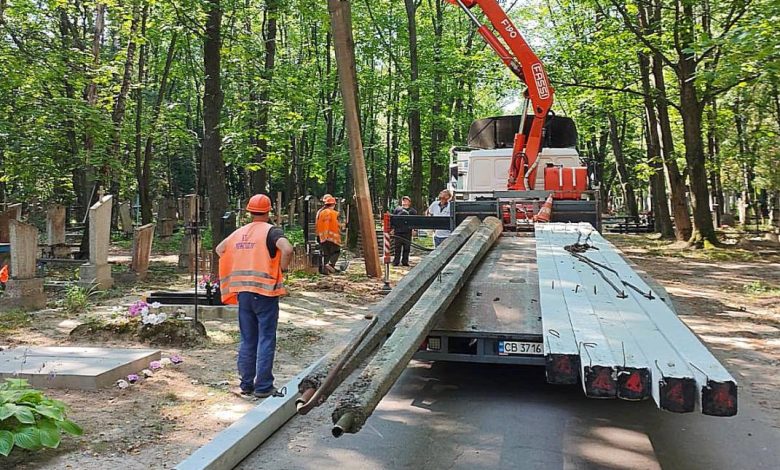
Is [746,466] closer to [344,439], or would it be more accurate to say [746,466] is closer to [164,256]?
[344,439]

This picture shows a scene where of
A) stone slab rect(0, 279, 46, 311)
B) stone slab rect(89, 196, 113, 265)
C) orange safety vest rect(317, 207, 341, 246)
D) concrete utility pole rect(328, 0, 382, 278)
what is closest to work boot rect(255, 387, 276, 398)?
stone slab rect(0, 279, 46, 311)

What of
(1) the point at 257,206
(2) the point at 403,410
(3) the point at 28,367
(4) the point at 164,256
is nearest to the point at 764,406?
(2) the point at 403,410

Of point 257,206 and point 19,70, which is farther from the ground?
point 19,70

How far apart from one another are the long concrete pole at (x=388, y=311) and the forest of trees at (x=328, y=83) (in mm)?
6346

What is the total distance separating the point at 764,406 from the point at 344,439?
380 centimetres

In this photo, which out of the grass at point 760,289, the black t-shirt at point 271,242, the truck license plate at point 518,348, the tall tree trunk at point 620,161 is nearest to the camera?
the truck license plate at point 518,348

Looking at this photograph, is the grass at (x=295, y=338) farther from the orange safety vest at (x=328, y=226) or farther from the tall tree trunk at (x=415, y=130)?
the tall tree trunk at (x=415, y=130)

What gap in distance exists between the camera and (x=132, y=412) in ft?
19.5

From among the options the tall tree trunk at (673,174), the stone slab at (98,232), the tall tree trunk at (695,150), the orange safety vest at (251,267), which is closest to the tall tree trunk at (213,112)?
the stone slab at (98,232)

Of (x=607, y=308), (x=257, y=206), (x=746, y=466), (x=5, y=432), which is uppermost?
(x=257, y=206)

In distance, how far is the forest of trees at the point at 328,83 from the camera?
15.3 m

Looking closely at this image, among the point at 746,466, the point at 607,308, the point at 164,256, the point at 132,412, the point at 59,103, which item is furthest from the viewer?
the point at 164,256

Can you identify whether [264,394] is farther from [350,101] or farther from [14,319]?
[350,101]

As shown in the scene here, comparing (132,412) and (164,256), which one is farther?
(164,256)
